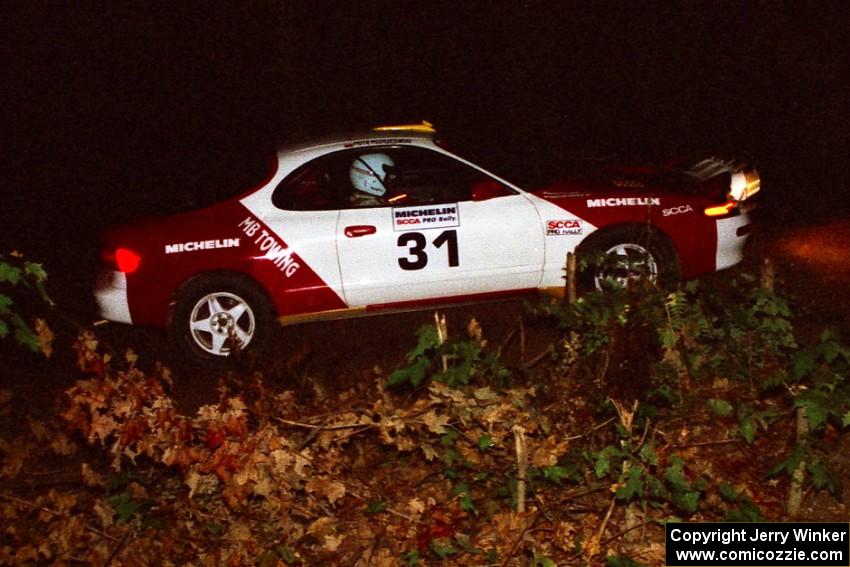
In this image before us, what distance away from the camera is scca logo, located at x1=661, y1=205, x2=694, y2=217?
678cm

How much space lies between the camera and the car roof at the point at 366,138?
670cm

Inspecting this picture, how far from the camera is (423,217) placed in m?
6.55

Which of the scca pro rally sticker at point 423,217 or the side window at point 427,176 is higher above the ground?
the side window at point 427,176

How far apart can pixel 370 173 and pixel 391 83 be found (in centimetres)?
672

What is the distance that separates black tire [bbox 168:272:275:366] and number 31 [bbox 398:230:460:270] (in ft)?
3.30

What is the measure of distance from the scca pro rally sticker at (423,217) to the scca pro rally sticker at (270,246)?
29.3 inches

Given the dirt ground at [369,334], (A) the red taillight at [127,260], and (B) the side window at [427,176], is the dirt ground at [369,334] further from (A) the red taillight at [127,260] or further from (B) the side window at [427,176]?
(B) the side window at [427,176]

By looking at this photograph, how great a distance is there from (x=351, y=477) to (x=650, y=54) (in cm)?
986

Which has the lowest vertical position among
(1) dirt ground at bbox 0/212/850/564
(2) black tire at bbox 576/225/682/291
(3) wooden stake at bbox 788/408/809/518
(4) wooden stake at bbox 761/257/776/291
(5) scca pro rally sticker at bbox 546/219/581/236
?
(3) wooden stake at bbox 788/408/809/518

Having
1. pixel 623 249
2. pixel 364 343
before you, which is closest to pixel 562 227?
pixel 623 249

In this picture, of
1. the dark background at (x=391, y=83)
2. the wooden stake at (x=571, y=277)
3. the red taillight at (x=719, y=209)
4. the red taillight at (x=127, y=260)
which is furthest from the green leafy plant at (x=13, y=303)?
the dark background at (x=391, y=83)

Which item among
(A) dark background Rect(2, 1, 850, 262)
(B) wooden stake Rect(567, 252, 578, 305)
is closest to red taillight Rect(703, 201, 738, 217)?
(B) wooden stake Rect(567, 252, 578, 305)

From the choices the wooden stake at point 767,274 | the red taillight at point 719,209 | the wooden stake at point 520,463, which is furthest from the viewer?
the red taillight at point 719,209

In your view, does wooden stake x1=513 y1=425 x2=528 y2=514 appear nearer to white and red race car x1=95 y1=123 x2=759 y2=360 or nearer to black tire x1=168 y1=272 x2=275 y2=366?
white and red race car x1=95 y1=123 x2=759 y2=360
